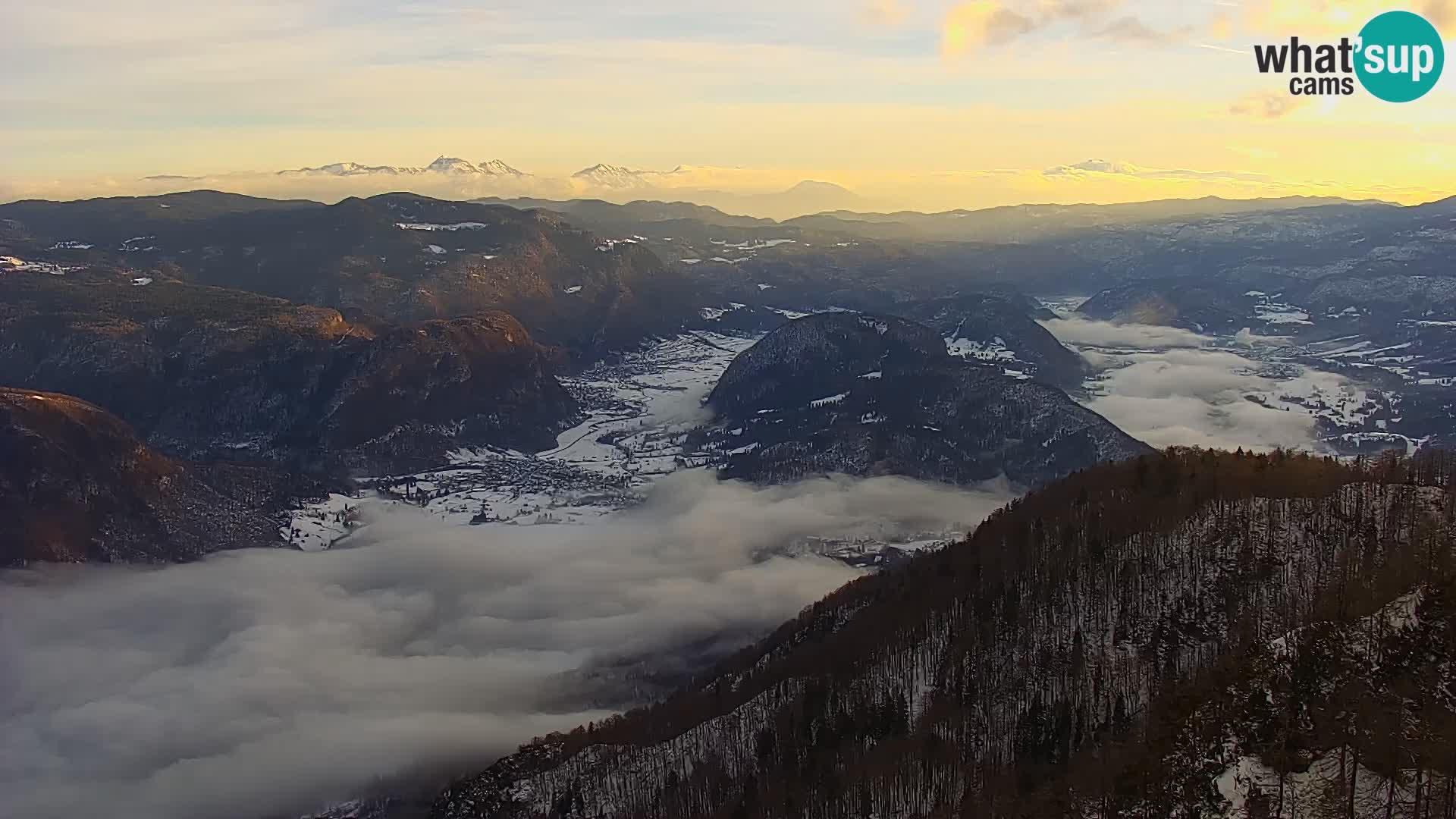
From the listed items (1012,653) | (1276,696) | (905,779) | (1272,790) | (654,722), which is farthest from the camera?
(654,722)

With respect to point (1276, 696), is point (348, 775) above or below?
below

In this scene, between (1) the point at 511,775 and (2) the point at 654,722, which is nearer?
(1) the point at 511,775

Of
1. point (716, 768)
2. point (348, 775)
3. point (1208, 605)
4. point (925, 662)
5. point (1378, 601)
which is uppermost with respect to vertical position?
point (1378, 601)

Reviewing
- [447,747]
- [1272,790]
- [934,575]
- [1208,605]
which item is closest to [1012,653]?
[1208,605]

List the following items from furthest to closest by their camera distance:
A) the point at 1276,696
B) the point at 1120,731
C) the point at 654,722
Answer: the point at 654,722, the point at 1120,731, the point at 1276,696

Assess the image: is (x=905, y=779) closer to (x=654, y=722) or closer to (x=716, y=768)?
(x=716, y=768)

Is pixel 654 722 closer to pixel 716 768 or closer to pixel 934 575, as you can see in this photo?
pixel 716 768
